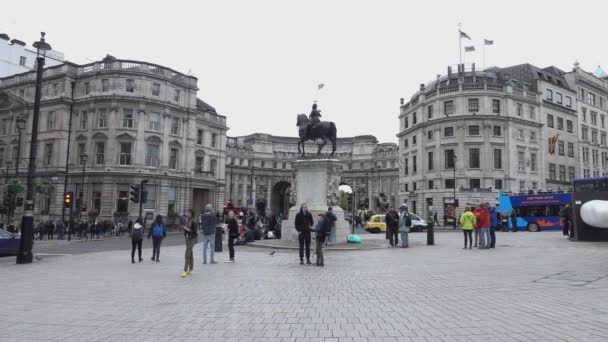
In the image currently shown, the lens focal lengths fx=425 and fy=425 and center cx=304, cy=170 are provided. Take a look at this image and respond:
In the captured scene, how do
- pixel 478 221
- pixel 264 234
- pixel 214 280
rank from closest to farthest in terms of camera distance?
pixel 214 280 < pixel 478 221 < pixel 264 234

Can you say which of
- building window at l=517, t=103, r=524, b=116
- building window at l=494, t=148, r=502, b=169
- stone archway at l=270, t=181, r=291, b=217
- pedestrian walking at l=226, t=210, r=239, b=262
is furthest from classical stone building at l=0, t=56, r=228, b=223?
stone archway at l=270, t=181, r=291, b=217

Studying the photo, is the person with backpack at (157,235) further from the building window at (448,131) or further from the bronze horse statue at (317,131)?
the building window at (448,131)

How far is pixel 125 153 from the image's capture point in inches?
1873

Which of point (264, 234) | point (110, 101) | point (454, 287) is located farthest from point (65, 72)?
point (454, 287)

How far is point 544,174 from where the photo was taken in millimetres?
56281

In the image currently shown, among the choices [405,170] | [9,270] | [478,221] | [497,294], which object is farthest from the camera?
[405,170]

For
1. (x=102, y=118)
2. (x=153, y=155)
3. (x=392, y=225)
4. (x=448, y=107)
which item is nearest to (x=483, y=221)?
(x=392, y=225)

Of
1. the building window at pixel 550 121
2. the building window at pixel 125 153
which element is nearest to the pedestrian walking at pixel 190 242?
the building window at pixel 125 153

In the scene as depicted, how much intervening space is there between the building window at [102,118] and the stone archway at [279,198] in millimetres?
56848

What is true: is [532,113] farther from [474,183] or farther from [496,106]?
[474,183]

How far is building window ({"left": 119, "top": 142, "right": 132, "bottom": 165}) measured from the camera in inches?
1868

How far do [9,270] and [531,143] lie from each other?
5826 cm

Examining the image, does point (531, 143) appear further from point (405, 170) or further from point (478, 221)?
point (478, 221)

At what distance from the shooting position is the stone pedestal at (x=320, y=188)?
66.0 feet
